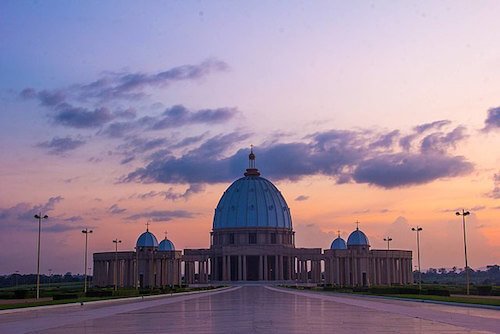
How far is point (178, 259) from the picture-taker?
122 metres

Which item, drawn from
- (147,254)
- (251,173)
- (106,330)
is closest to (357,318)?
(106,330)

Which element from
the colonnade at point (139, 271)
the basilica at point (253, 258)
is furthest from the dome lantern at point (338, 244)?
the colonnade at point (139, 271)

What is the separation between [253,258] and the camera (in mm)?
129000

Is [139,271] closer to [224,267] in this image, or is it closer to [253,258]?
[224,267]

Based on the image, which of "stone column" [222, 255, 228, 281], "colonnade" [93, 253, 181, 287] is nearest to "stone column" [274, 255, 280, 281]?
"stone column" [222, 255, 228, 281]

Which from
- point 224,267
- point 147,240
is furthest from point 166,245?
point 224,267

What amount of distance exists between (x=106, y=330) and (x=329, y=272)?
105 metres

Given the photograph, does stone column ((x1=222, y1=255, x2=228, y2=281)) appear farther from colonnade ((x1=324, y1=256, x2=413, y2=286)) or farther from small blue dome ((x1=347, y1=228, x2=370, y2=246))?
small blue dome ((x1=347, y1=228, x2=370, y2=246))

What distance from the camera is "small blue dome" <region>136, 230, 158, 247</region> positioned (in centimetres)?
12450

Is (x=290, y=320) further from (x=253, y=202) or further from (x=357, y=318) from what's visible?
(x=253, y=202)

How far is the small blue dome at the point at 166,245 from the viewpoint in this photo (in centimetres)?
12775

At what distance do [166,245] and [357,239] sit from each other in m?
34.8

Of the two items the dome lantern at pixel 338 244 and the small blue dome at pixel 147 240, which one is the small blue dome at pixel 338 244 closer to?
the dome lantern at pixel 338 244

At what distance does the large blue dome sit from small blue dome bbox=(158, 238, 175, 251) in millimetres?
11994
